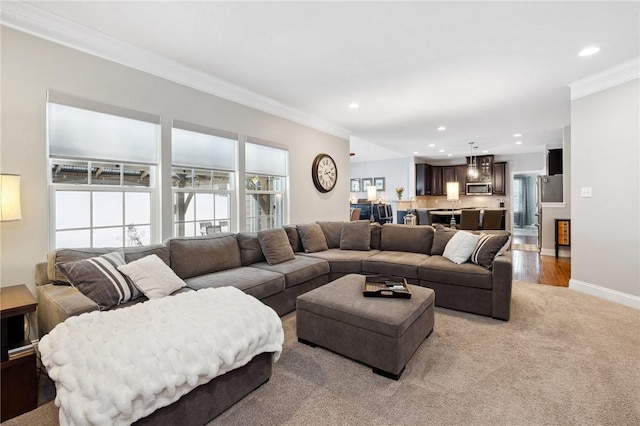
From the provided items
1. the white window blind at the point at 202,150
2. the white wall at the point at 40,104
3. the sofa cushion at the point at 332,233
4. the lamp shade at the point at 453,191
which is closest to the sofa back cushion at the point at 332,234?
the sofa cushion at the point at 332,233

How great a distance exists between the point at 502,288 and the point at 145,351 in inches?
121

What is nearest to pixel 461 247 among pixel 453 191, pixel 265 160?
pixel 265 160

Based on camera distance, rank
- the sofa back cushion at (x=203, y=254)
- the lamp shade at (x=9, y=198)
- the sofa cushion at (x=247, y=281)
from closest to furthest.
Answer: the lamp shade at (x=9, y=198)
the sofa cushion at (x=247, y=281)
the sofa back cushion at (x=203, y=254)

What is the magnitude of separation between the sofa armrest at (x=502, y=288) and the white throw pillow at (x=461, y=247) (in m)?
0.36

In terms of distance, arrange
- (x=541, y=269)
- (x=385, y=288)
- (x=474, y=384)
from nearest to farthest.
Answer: (x=474, y=384), (x=385, y=288), (x=541, y=269)

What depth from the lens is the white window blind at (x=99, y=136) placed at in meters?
2.47

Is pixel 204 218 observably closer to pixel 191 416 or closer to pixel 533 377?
pixel 191 416

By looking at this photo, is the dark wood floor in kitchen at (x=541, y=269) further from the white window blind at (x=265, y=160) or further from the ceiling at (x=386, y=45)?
the white window blind at (x=265, y=160)

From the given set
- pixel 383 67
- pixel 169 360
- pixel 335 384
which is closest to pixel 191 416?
pixel 169 360

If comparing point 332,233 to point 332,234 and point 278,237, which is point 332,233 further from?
point 278,237

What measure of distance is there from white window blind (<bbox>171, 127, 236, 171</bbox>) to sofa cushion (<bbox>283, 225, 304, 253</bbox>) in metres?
1.14

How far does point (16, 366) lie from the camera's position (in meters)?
1.69

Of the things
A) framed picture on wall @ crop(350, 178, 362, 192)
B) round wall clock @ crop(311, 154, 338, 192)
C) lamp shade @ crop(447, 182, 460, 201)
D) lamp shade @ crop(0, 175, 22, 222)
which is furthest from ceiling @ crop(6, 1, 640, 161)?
framed picture on wall @ crop(350, 178, 362, 192)

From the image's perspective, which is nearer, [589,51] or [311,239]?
[589,51]
